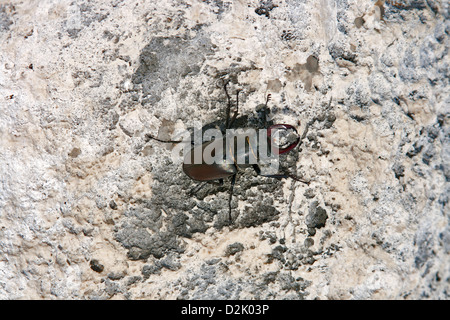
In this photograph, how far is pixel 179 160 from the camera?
2914 millimetres

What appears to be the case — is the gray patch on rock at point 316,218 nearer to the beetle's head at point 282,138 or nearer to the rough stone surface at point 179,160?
the rough stone surface at point 179,160

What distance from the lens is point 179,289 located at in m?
2.97

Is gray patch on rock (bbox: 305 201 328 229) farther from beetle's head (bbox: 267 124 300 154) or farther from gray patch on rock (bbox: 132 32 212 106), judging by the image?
gray patch on rock (bbox: 132 32 212 106)

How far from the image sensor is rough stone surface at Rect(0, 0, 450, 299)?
9.37ft

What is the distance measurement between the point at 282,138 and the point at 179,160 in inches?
31.9

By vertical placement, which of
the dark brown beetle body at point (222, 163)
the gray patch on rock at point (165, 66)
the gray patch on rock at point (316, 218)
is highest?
the gray patch on rock at point (165, 66)

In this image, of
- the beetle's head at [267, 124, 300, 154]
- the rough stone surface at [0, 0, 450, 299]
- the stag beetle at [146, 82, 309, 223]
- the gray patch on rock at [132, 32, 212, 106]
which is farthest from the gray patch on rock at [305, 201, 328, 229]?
the gray patch on rock at [132, 32, 212, 106]

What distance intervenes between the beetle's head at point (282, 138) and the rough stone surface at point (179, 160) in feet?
0.27

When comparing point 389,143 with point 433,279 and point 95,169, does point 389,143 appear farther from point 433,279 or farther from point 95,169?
point 95,169

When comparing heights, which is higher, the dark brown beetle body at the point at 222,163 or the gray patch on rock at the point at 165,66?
the gray patch on rock at the point at 165,66

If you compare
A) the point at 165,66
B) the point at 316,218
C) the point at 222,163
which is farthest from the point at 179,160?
the point at 316,218

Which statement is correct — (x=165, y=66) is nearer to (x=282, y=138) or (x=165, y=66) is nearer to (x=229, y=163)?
(x=229, y=163)

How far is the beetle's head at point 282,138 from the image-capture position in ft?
9.39

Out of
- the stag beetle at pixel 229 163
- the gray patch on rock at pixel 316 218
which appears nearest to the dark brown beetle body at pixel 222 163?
the stag beetle at pixel 229 163
